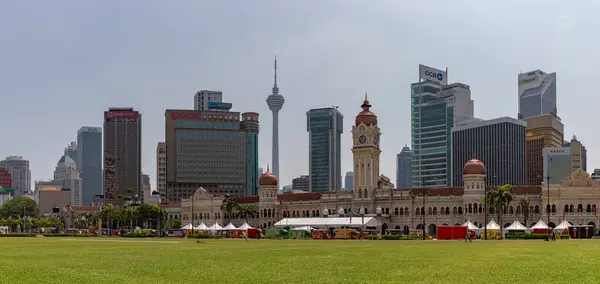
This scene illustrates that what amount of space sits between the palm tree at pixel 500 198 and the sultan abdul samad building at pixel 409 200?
12.9 feet

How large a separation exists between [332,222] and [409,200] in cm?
1728

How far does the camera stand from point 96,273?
32.8 meters

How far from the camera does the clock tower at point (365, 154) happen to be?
15416 centimetres

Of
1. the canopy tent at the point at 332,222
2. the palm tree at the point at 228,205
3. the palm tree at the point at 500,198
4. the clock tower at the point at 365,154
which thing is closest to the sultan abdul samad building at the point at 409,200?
the clock tower at the point at 365,154

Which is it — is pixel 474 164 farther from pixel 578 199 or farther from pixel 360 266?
pixel 360 266

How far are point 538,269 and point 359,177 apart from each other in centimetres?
12114

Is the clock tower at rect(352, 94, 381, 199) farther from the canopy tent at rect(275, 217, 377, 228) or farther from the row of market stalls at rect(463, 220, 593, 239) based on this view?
the row of market stalls at rect(463, 220, 593, 239)

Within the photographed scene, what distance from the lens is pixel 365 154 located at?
15475 cm

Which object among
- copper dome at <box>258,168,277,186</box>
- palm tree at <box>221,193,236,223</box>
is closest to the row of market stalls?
copper dome at <box>258,168,277,186</box>

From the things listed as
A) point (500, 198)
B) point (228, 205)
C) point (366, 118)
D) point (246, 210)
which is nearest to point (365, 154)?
point (366, 118)

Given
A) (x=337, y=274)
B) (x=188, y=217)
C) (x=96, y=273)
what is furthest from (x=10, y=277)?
(x=188, y=217)

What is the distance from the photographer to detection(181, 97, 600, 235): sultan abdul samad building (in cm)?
13350

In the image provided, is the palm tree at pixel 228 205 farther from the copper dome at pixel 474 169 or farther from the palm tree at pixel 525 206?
the palm tree at pixel 525 206

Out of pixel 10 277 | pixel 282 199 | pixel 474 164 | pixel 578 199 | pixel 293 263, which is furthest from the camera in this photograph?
pixel 282 199
